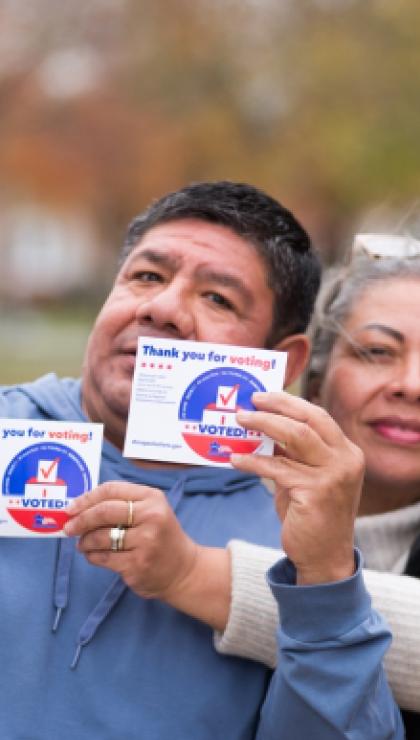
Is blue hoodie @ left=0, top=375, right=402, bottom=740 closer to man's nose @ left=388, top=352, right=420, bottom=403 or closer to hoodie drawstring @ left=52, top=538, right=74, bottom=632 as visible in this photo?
hoodie drawstring @ left=52, top=538, right=74, bottom=632

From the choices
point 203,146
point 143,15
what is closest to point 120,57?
point 143,15

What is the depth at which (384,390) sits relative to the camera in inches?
115

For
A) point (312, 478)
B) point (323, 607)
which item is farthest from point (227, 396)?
point (323, 607)

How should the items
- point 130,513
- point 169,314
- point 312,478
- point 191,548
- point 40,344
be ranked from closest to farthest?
point 312,478 → point 130,513 → point 191,548 → point 169,314 → point 40,344

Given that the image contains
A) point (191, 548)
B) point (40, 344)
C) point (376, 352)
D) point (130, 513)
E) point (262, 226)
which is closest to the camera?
point (130, 513)

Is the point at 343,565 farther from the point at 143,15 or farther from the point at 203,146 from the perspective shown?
the point at 143,15

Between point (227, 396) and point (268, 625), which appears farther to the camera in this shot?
point (268, 625)

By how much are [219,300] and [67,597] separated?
895mm

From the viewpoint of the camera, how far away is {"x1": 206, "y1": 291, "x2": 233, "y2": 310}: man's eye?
2.76 m

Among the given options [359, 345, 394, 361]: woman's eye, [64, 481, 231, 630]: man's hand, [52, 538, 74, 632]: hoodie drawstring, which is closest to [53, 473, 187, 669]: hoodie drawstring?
[52, 538, 74, 632]: hoodie drawstring

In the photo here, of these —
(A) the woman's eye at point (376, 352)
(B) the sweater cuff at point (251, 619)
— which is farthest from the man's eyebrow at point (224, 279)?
(B) the sweater cuff at point (251, 619)

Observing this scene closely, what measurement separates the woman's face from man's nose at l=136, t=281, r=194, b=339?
59 centimetres

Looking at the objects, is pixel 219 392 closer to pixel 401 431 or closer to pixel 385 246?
pixel 401 431

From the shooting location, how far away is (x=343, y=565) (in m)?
2.16
